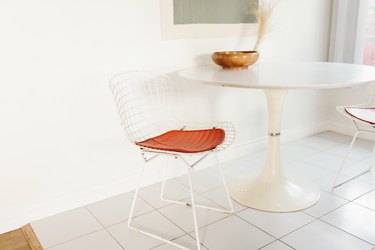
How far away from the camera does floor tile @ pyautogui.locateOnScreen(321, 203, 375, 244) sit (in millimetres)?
1808

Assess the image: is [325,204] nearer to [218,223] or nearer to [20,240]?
[218,223]

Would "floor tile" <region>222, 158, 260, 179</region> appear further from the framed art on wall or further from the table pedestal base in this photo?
the framed art on wall

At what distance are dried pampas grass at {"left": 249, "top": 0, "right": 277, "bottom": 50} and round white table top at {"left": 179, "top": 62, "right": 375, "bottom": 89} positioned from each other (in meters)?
0.40

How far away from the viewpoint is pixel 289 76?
5.97ft

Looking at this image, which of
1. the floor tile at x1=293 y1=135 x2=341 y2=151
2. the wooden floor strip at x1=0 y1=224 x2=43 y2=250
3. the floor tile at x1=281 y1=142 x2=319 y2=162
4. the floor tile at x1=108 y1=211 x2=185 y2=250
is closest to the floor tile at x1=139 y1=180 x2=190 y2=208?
the floor tile at x1=108 y1=211 x2=185 y2=250

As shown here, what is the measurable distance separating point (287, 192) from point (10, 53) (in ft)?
5.63

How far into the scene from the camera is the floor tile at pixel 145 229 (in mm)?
1784

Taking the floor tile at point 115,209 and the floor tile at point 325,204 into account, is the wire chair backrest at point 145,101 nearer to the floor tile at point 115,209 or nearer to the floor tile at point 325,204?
the floor tile at point 115,209

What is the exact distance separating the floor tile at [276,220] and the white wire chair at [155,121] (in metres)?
0.13

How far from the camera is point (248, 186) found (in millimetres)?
2252

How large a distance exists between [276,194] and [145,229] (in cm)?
80

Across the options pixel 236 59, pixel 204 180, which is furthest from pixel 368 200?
pixel 236 59

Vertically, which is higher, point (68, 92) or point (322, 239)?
point (68, 92)

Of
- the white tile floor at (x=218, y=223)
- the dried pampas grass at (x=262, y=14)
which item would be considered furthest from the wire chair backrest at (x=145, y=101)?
the dried pampas grass at (x=262, y=14)
